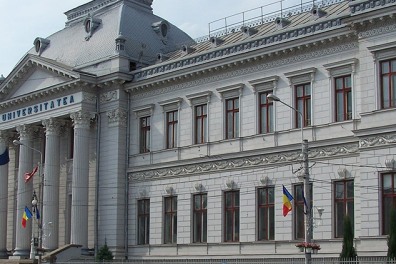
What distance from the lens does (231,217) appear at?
41.1m

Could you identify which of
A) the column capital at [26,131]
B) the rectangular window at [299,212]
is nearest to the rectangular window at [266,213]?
the rectangular window at [299,212]

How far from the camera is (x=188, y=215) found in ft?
142

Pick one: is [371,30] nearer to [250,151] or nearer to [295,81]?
[295,81]

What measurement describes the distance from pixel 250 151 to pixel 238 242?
5016 mm

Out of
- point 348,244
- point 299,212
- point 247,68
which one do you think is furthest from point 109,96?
point 348,244

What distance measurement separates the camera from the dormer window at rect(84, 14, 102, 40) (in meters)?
52.6

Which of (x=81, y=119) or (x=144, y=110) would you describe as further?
(x=81, y=119)

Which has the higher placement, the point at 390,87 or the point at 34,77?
the point at 34,77

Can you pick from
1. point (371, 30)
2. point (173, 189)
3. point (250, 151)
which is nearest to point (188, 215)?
point (173, 189)

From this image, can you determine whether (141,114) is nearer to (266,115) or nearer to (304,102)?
(266,115)

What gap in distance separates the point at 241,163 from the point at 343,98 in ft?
23.7

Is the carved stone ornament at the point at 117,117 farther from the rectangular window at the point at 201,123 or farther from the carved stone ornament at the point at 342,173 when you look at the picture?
the carved stone ornament at the point at 342,173

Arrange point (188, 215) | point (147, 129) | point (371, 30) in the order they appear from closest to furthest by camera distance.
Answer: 1. point (371, 30)
2. point (188, 215)
3. point (147, 129)

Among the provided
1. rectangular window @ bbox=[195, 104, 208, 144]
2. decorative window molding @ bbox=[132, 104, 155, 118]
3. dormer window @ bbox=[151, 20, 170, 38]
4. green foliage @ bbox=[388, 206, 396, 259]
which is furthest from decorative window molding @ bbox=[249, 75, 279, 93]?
dormer window @ bbox=[151, 20, 170, 38]
